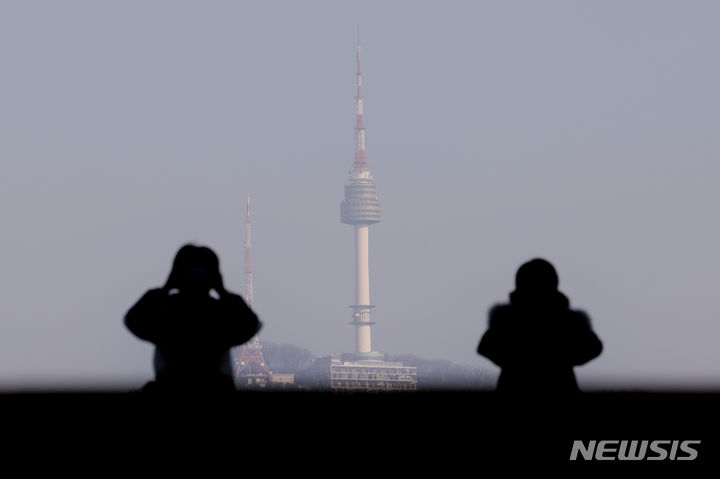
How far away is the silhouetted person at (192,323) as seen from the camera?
581cm

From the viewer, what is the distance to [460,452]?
5.21 meters

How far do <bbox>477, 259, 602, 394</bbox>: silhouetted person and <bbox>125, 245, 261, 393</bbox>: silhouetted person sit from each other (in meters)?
1.21

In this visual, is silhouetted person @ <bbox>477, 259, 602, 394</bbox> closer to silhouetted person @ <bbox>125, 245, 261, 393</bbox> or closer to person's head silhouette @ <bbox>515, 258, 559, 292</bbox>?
person's head silhouette @ <bbox>515, 258, 559, 292</bbox>

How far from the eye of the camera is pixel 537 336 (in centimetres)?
603

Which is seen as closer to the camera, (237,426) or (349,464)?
(349,464)

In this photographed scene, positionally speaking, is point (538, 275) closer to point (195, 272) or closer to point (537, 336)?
point (537, 336)

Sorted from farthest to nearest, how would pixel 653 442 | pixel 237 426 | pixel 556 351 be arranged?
pixel 556 351
pixel 237 426
pixel 653 442

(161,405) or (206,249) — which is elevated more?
(206,249)

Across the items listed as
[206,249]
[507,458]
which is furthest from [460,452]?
[206,249]

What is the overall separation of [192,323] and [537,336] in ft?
5.52

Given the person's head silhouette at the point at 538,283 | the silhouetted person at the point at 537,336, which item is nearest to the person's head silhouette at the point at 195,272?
the silhouetted person at the point at 537,336

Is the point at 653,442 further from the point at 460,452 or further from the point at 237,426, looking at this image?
the point at 237,426

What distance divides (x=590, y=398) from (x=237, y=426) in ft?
5.41

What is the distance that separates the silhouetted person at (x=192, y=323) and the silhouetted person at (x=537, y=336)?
121 centimetres
